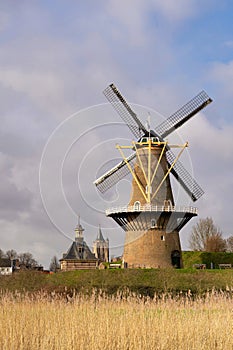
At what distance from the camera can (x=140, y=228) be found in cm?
2008

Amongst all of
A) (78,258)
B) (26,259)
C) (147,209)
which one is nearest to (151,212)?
(147,209)

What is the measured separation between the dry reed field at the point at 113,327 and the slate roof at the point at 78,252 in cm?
2488

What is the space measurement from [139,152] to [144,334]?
49.7 ft

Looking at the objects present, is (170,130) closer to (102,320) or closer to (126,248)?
(126,248)

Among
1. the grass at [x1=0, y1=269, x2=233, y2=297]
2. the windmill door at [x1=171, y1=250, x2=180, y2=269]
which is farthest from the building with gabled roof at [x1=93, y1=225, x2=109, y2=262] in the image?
the grass at [x1=0, y1=269, x2=233, y2=297]

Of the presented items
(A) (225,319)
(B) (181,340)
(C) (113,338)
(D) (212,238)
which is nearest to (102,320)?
(C) (113,338)

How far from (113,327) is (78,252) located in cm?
2682

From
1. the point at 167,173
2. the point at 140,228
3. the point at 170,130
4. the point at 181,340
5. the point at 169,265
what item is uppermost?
the point at 170,130

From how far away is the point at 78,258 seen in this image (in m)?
31.2

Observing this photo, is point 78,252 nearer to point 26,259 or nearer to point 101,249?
point 101,249

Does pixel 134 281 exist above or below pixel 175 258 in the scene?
below

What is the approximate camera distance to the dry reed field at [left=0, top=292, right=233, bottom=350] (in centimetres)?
516

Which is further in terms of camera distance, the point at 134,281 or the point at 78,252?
the point at 78,252

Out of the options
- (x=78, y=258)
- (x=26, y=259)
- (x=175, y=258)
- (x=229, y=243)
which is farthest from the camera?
(x=26, y=259)
